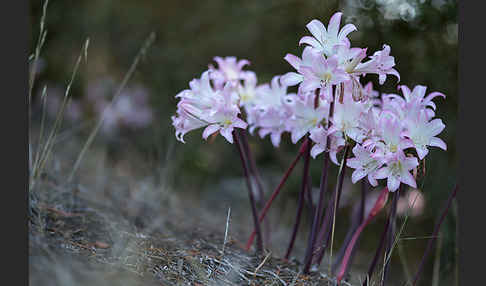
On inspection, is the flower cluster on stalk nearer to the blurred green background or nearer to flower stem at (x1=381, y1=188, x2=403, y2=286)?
flower stem at (x1=381, y1=188, x2=403, y2=286)

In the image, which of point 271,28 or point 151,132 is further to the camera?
point 151,132

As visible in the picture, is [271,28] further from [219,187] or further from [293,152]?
[219,187]

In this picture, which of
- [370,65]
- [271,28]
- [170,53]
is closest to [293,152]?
[271,28]

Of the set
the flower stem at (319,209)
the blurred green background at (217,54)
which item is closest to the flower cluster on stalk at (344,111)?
the flower stem at (319,209)

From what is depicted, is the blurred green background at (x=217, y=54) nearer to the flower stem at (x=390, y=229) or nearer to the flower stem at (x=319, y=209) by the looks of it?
the flower stem at (x=319, y=209)

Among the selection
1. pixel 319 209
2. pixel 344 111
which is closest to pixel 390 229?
pixel 319 209

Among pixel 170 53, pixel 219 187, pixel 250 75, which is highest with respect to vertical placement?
pixel 170 53

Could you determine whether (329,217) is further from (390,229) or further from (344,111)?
(344,111)

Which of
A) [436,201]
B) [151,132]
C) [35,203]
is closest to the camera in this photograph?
[35,203]
